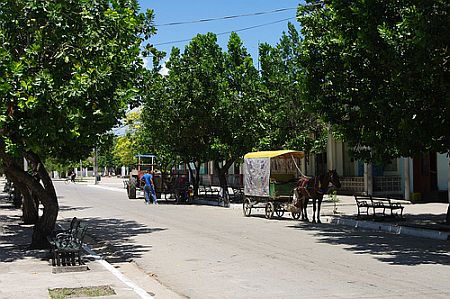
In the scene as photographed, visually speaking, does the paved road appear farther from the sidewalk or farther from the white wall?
the white wall

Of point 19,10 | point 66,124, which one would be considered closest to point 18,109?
point 66,124

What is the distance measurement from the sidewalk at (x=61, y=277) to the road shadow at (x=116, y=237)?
2.47 ft

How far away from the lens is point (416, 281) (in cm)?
975

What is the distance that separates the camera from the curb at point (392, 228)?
15.8 metres

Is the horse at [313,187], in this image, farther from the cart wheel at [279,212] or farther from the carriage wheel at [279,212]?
the cart wheel at [279,212]

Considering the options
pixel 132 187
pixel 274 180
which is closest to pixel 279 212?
pixel 274 180

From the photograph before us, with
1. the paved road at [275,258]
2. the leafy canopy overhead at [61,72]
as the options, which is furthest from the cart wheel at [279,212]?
the leafy canopy overhead at [61,72]

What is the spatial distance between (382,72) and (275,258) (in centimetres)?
575

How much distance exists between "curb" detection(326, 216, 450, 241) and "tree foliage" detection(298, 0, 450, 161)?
2.25 meters

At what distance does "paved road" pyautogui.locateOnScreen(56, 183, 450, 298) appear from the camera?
9273mm

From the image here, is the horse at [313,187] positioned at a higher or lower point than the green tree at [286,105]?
lower

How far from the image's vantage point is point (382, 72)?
1489 cm

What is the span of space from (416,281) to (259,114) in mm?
19169

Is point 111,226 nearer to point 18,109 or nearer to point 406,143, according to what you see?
point 18,109
